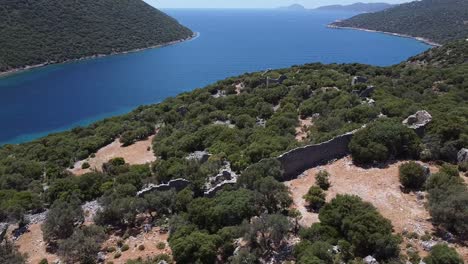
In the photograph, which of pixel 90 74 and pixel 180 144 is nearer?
pixel 180 144

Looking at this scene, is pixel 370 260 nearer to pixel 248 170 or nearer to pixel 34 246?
pixel 248 170

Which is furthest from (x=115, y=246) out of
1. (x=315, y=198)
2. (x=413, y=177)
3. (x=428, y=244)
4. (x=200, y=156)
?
(x=413, y=177)

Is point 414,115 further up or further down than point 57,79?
further up

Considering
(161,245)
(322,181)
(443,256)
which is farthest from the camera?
(322,181)

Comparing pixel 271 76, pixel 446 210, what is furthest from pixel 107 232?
pixel 271 76

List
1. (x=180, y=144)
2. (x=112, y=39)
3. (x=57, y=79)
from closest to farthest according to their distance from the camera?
(x=180, y=144) < (x=57, y=79) < (x=112, y=39)

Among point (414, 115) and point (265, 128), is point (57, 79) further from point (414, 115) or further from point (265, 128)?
point (414, 115)
